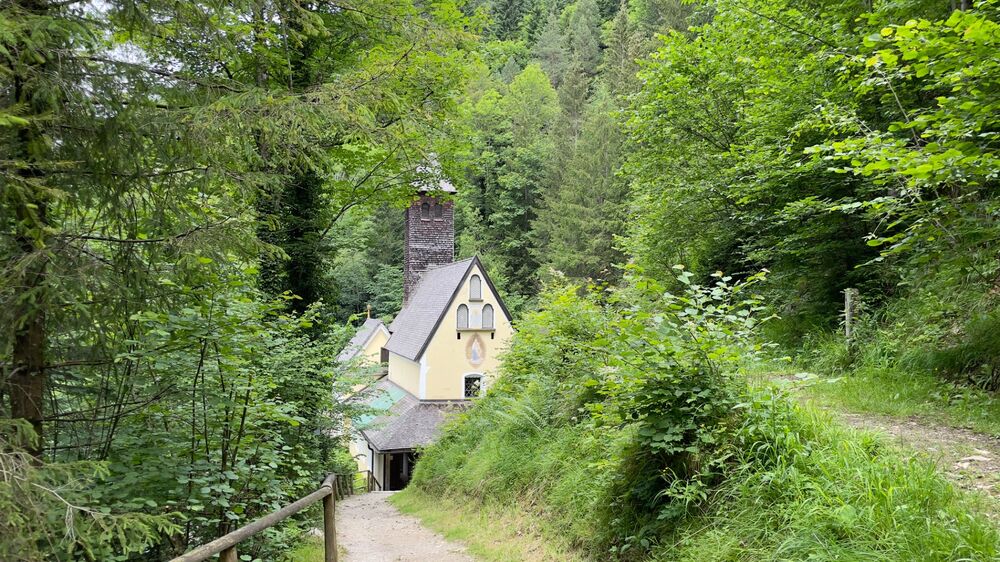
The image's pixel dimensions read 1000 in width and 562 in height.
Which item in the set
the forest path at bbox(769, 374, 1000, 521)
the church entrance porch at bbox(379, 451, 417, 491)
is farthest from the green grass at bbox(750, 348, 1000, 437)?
the church entrance porch at bbox(379, 451, 417, 491)

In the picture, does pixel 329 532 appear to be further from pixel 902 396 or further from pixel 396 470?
pixel 396 470

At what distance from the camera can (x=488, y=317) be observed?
25.8 m

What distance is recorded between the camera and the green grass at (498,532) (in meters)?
5.57

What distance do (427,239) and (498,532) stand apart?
2408 cm

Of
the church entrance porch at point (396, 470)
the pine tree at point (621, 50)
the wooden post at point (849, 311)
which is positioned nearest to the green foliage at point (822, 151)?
the wooden post at point (849, 311)

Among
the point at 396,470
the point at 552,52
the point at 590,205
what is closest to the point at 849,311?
the point at 396,470

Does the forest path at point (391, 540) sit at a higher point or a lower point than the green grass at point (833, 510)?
lower

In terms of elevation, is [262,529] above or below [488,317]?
below

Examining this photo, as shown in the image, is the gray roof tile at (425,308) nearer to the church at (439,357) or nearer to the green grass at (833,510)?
the church at (439,357)

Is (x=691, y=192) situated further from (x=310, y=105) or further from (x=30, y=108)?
(x=30, y=108)

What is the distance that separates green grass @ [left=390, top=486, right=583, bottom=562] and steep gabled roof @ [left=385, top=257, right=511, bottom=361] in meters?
15.2

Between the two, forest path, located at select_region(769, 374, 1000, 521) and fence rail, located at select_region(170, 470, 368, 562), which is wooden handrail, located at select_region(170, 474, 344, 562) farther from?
forest path, located at select_region(769, 374, 1000, 521)

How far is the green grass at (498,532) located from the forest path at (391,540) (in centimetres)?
18

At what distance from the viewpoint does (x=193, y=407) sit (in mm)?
4137
